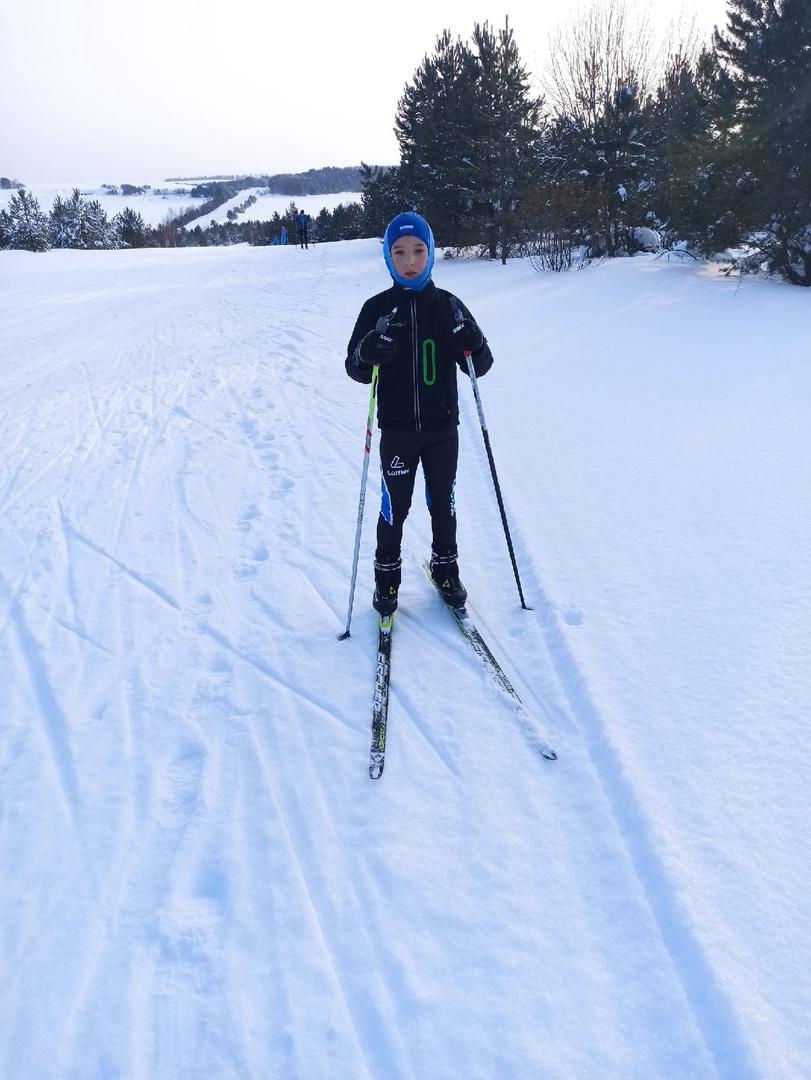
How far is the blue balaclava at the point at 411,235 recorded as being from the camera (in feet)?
9.70

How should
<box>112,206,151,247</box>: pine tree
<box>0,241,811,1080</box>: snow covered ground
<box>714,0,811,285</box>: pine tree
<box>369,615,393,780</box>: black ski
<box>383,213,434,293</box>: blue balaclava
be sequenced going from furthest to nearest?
<box>112,206,151,247</box>: pine tree → <box>714,0,811,285</box>: pine tree → <box>383,213,434,293</box>: blue balaclava → <box>369,615,393,780</box>: black ski → <box>0,241,811,1080</box>: snow covered ground

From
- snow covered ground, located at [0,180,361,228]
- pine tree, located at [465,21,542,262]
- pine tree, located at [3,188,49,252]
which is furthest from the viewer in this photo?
snow covered ground, located at [0,180,361,228]

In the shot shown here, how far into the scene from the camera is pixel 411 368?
3.20 meters

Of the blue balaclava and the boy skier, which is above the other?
the blue balaclava

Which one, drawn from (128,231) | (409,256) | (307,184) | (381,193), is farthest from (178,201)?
(409,256)

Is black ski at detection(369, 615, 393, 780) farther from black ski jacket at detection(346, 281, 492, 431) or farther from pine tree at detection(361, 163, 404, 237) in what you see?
pine tree at detection(361, 163, 404, 237)

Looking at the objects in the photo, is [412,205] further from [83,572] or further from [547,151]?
[83,572]

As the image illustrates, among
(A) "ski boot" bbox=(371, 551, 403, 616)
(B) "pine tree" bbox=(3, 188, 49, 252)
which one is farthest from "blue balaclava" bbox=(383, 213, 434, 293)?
(B) "pine tree" bbox=(3, 188, 49, 252)

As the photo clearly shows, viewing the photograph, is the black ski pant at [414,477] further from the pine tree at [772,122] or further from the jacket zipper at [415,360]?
the pine tree at [772,122]

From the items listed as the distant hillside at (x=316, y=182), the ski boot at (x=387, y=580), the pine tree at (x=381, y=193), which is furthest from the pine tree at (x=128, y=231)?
the distant hillside at (x=316, y=182)

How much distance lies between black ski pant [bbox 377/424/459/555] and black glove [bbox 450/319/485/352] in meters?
0.42

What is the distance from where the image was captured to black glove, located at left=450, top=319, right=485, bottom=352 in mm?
3068

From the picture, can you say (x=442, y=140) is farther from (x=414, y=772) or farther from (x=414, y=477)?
(x=414, y=772)

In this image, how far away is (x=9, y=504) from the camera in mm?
5184
